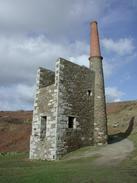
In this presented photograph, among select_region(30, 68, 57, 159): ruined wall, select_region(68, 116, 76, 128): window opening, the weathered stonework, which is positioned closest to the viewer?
select_region(30, 68, 57, 159): ruined wall

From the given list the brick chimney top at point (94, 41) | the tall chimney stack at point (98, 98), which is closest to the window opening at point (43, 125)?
the tall chimney stack at point (98, 98)

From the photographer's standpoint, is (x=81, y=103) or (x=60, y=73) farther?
(x=81, y=103)

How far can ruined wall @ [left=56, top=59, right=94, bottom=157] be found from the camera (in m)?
18.7

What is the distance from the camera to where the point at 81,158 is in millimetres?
16203

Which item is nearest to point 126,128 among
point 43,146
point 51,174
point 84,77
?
point 84,77

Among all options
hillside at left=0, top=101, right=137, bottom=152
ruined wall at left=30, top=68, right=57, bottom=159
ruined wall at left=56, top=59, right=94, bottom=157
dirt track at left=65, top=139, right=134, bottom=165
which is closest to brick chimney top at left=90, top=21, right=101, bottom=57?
ruined wall at left=56, top=59, right=94, bottom=157

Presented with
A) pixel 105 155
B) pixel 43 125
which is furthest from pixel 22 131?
pixel 105 155

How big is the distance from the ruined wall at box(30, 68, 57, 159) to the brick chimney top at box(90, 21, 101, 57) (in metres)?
4.62

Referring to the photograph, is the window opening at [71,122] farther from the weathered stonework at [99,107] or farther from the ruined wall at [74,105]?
the weathered stonework at [99,107]

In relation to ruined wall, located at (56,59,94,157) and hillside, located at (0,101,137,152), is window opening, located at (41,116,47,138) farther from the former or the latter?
hillside, located at (0,101,137,152)

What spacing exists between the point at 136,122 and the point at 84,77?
19.3m

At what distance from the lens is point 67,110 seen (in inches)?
757

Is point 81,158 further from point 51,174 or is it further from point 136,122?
point 136,122

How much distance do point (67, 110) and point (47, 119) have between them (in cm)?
166
